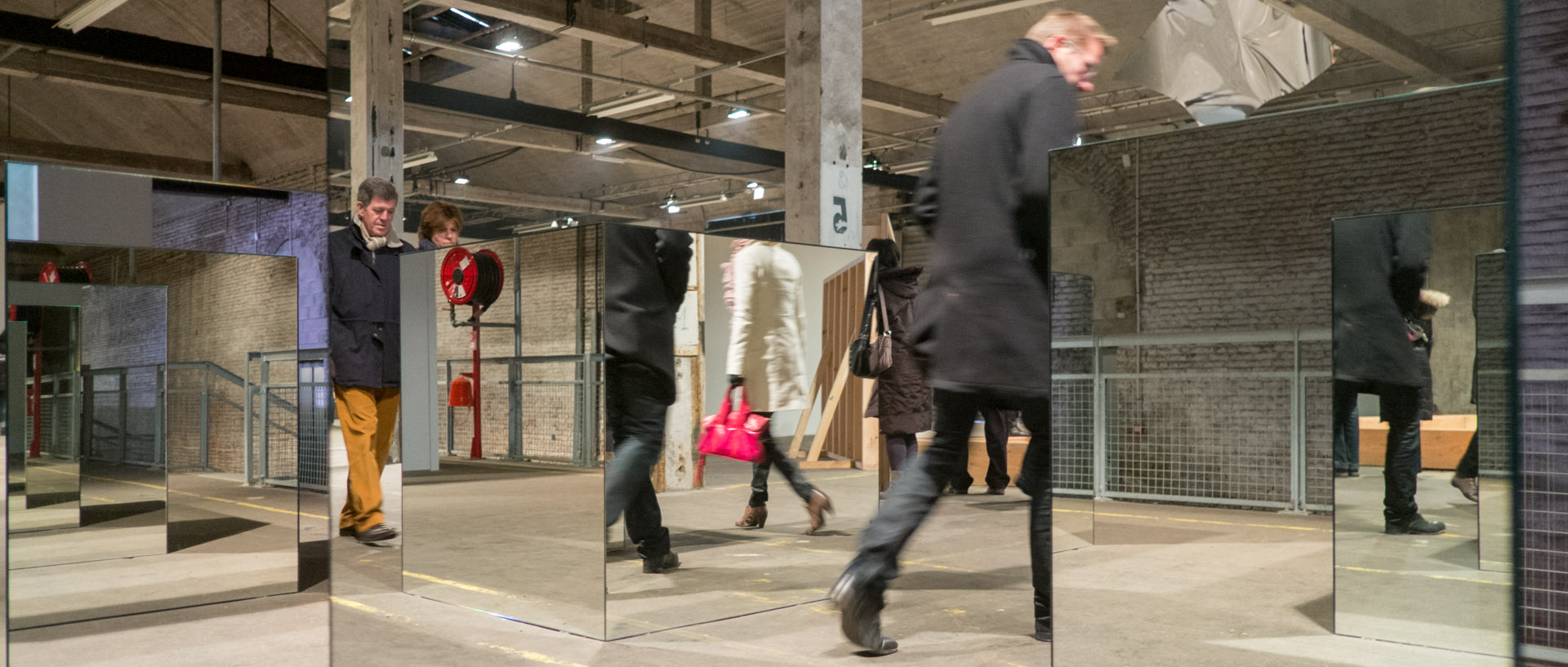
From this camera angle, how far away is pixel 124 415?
4273 millimetres

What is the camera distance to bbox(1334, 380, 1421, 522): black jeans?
1930 mm

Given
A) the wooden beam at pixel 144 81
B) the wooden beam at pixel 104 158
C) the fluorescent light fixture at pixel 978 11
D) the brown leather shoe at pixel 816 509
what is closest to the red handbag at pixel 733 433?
the brown leather shoe at pixel 816 509

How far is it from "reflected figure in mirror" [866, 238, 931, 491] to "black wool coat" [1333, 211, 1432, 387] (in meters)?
1.59

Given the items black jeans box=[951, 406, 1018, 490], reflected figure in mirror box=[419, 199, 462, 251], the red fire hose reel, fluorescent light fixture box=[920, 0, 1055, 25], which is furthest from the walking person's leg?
fluorescent light fixture box=[920, 0, 1055, 25]

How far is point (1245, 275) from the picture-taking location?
217 cm

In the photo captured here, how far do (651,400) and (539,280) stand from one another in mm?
521

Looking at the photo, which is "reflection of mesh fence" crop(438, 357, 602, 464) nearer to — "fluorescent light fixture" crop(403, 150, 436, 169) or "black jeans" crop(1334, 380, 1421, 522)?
"black jeans" crop(1334, 380, 1421, 522)

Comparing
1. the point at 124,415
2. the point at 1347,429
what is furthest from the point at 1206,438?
the point at 124,415

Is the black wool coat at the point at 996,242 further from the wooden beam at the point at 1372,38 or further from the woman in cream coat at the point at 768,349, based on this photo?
the woman in cream coat at the point at 768,349

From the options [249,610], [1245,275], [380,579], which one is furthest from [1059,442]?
[249,610]

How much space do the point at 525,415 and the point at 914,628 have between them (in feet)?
4.33

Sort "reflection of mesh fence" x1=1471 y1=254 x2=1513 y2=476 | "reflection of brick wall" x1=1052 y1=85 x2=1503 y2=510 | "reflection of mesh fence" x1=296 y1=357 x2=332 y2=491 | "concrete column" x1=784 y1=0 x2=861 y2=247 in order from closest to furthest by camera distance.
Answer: "reflection of mesh fence" x1=1471 y1=254 x2=1513 y2=476, "reflection of brick wall" x1=1052 y1=85 x2=1503 y2=510, "concrete column" x1=784 y1=0 x2=861 y2=247, "reflection of mesh fence" x1=296 y1=357 x2=332 y2=491

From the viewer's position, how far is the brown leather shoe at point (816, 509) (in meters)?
3.40

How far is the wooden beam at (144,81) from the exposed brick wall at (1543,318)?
537 inches
